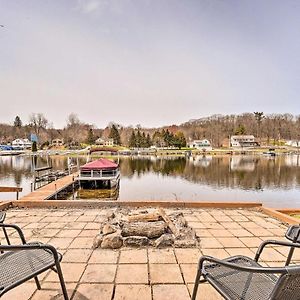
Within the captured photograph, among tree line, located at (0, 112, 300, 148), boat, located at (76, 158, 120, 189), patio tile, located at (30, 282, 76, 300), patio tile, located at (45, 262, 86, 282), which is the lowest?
boat, located at (76, 158, 120, 189)

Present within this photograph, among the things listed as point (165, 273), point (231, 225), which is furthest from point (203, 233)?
point (165, 273)

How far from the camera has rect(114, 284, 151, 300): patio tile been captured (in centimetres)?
191

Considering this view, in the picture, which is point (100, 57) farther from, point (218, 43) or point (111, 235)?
point (111, 235)

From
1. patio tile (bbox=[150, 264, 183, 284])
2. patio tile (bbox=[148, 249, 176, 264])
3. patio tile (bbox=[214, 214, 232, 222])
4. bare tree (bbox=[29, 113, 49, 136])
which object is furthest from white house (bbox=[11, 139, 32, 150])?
patio tile (bbox=[150, 264, 183, 284])

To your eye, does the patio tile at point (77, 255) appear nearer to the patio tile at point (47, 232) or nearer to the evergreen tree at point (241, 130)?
the patio tile at point (47, 232)

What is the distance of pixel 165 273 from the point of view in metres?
2.29

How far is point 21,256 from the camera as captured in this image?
1748mm

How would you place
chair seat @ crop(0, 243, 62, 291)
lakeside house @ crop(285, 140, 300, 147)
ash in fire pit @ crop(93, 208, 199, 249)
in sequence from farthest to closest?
lakeside house @ crop(285, 140, 300, 147) → ash in fire pit @ crop(93, 208, 199, 249) → chair seat @ crop(0, 243, 62, 291)

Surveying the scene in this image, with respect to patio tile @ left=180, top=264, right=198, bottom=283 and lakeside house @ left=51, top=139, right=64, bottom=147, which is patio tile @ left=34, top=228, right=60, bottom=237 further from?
lakeside house @ left=51, top=139, right=64, bottom=147

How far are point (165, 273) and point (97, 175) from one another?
13839mm

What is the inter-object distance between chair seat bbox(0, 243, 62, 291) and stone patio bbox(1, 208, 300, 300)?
0.41 m

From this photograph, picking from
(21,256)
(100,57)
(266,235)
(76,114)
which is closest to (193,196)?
(100,57)

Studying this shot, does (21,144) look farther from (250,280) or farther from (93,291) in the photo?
(250,280)

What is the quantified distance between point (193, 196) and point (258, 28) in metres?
8.19
